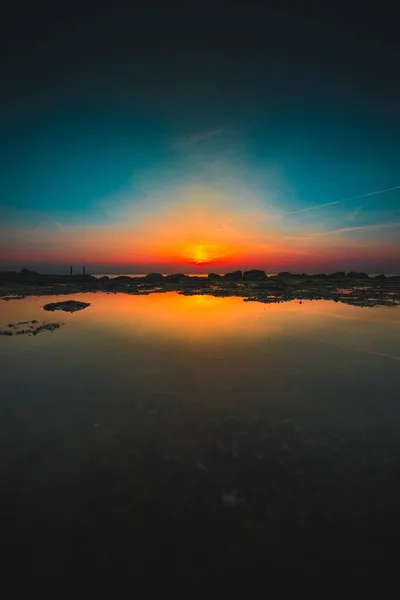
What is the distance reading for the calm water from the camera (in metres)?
4.36

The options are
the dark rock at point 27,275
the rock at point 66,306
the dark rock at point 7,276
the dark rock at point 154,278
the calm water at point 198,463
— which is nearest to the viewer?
the calm water at point 198,463

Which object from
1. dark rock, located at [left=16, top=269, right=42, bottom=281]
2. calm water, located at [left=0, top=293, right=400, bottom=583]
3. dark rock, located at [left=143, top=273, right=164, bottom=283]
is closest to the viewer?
calm water, located at [left=0, top=293, right=400, bottom=583]

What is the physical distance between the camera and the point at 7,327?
2103 centimetres

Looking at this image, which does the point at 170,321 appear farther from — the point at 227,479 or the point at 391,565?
the point at 391,565

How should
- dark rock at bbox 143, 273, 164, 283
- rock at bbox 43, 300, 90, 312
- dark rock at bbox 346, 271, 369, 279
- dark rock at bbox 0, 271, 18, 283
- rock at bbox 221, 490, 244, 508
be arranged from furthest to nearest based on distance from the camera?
1. dark rock at bbox 346, 271, 369, 279
2. dark rock at bbox 143, 273, 164, 283
3. dark rock at bbox 0, 271, 18, 283
4. rock at bbox 43, 300, 90, 312
5. rock at bbox 221, 490, 244, 508

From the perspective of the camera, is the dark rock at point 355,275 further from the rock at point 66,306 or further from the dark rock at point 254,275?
the rock at point 66,306

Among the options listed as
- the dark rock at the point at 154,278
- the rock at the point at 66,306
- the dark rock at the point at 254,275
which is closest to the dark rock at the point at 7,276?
the dark rock at the point at 154,278

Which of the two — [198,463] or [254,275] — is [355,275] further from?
[198,463]

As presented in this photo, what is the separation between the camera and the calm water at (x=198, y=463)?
436 cm

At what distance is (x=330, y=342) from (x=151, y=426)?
13.0 meters

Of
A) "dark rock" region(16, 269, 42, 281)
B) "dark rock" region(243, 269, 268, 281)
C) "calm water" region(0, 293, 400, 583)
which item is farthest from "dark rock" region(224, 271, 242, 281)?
"calm water" region(0, 293, 400, 583)

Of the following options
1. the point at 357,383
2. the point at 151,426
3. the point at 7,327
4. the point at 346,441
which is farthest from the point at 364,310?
the point at 7,327

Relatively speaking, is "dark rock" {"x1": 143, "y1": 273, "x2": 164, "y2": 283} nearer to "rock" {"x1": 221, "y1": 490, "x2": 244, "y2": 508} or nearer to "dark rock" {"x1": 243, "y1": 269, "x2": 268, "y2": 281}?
"dark rock" {"x1": 243, "y1": 269, "x2": 268, "y2": 281}

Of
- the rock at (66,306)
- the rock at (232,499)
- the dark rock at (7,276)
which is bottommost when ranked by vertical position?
the rock at (232,499)
